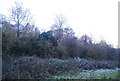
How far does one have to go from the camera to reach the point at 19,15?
328 inches

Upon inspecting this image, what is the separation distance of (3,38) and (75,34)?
4056 mm

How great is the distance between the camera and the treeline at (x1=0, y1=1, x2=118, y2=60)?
729cm

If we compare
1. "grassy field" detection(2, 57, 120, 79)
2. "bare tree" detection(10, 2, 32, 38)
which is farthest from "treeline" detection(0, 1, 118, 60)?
"grassy field" detection(2, 57, 120, 79)

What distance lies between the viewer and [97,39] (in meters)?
9.41

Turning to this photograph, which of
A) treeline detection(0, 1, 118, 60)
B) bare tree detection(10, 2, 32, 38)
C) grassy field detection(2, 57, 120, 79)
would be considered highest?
bare tree detection(10, 2, 32, 38)

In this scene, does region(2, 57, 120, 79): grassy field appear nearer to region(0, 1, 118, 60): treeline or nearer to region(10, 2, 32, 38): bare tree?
region(0, 1, 118, 60): treeline

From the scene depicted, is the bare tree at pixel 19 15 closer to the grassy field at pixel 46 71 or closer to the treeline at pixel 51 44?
the treeline at pixel 51 44

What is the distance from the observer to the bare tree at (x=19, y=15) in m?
8.03

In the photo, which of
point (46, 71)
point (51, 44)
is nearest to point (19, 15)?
point (51, 44)

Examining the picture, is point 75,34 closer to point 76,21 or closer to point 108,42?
point 76,21

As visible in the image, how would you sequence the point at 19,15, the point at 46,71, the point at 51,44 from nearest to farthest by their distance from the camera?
the point at 46,71 → the point at 51,44 → the point at 19,15

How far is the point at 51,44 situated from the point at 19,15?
211cm

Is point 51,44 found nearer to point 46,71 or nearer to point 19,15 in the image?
point 19,15

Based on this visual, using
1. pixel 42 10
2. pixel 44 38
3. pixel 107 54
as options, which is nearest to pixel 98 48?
pixel 107 54
